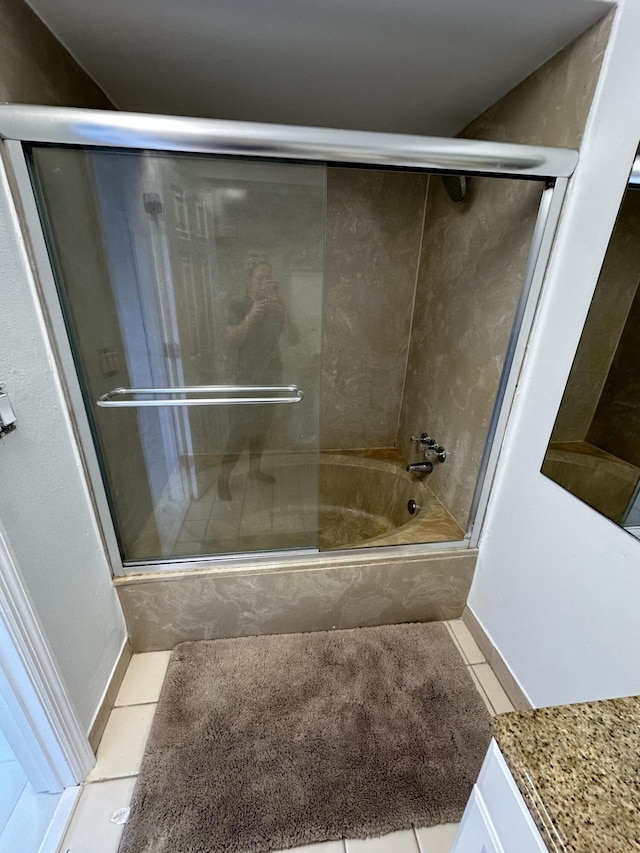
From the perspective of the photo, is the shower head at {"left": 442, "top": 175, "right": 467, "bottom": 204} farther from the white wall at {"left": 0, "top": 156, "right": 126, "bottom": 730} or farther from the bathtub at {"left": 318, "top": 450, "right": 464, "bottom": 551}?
the white wall at {"left": 0, "top": 156, "right": 126, "bottom": 730}

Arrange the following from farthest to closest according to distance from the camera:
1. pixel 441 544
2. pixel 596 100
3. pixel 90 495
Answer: pixel 441 544 < pixel 90 495 < pixel 596 100

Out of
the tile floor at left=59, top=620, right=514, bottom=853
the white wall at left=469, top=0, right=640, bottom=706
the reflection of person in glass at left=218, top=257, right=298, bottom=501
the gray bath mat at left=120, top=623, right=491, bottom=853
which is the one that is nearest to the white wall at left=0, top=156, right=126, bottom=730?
the tile floor at left=59, top=620, right=514, bottom=853

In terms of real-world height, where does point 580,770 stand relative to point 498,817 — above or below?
above

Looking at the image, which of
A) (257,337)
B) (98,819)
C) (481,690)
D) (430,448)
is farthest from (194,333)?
(481,690)

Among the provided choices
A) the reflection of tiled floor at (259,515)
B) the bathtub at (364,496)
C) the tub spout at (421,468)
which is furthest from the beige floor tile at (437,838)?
the tub spout at (421,468)

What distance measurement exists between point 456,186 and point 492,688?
1968 millimetres

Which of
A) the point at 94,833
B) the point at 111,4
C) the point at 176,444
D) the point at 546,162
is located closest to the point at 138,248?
→ the point at 111,4

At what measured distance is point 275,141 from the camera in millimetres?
895

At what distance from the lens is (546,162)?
98 centimetres

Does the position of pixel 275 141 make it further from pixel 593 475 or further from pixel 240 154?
pixel 593 475

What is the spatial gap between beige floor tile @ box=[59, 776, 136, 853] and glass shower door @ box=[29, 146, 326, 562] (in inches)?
24.5

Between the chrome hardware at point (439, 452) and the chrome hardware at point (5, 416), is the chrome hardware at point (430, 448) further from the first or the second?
the chrome hardware at point (5, 416)

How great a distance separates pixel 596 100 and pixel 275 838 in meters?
2.09

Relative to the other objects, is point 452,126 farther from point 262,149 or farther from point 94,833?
point 94,833
